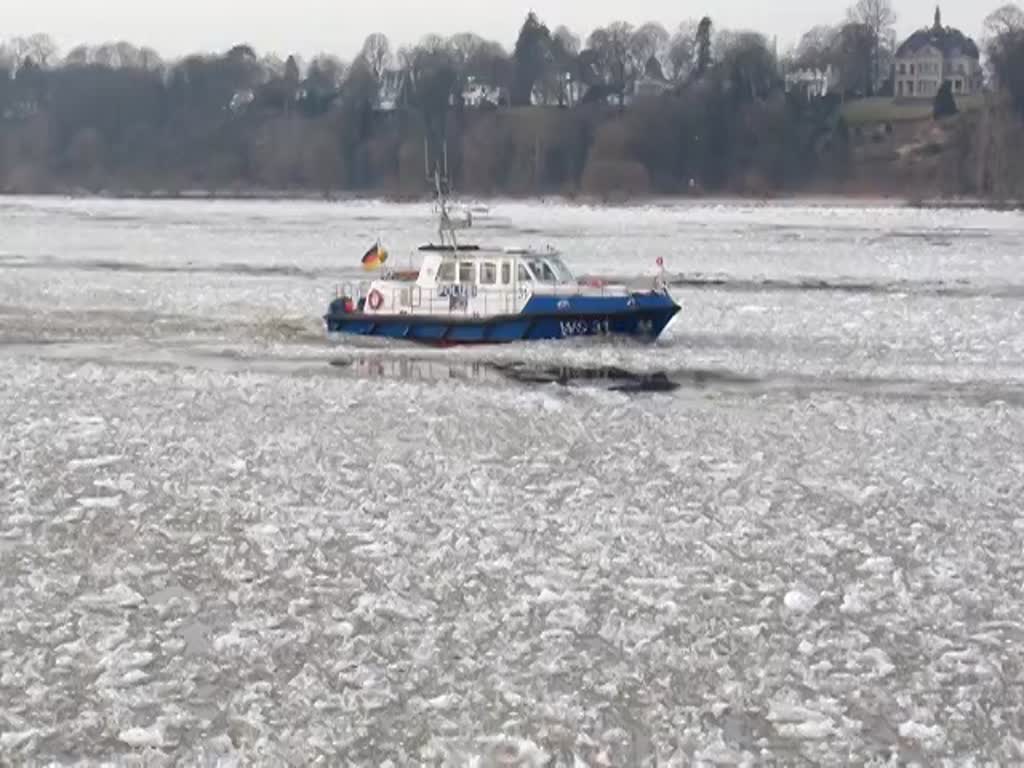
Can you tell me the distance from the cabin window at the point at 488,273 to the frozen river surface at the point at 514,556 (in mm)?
2585

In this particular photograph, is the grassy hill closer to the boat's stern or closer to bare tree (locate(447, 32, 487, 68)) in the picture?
bare tree (locate(447, 32, 487, 68))

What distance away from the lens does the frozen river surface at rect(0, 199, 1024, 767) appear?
347 inches

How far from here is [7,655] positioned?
976 centimetres

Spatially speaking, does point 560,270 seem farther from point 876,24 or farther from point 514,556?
point 876,24

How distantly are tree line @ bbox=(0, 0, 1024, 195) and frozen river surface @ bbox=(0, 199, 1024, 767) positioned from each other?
8970 cm

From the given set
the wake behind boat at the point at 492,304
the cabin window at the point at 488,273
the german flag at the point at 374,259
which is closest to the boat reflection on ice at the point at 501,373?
the wake behind boat at the point at 492,304

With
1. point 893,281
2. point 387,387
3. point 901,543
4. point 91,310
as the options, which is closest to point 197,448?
point 387,387

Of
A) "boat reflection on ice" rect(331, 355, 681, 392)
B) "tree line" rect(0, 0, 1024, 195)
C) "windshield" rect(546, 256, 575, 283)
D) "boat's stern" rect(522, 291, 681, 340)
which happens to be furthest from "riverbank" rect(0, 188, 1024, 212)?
"boat reflection on ice" rect(331, 355, 681, 392)

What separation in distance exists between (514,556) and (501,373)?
1175cm

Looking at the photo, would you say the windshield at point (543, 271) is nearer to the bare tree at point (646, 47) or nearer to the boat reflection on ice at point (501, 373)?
the boat reflection on ice at point (501, 373)

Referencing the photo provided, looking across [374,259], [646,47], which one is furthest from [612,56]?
[374,259]

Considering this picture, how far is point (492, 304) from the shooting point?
1099 inches

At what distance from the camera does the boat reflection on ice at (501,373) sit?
22.0m

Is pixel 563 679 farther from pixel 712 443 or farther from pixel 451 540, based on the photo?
pixel 712 443
